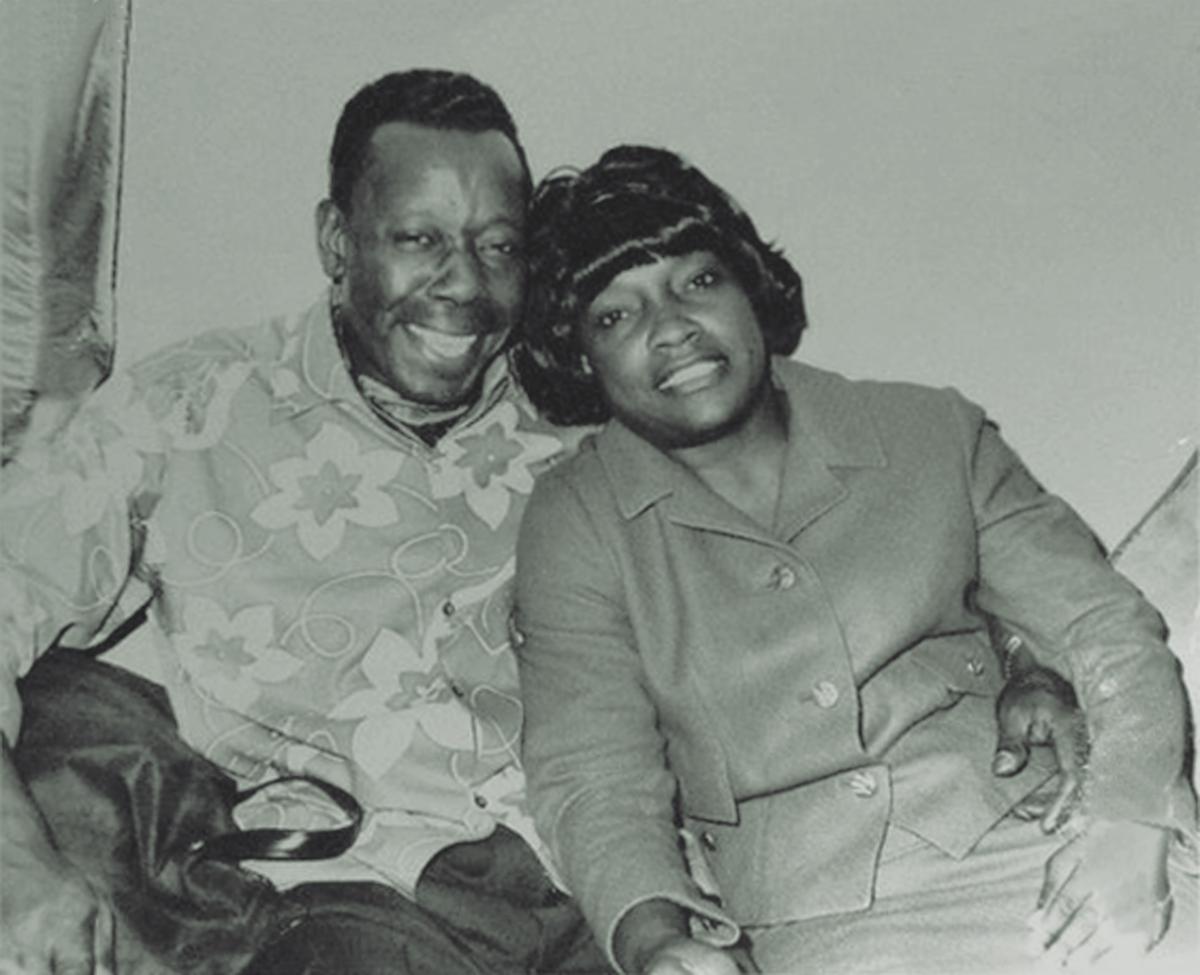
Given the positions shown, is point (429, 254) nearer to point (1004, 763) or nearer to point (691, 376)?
point (691, 376)

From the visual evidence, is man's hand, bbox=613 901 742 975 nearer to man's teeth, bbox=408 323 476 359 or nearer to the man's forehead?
man's teeth, bbox=408 323 476 359

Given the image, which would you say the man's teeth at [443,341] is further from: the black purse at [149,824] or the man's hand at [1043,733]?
the man's hand at [1043,733]

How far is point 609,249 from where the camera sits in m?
1.34

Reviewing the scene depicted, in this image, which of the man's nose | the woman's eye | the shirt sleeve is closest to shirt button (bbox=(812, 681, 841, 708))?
the woman's eye

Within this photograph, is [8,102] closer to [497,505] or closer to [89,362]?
[89,362]

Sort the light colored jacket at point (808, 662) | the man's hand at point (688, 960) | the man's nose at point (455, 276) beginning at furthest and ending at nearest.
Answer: the man's nose at point (455, 276), the light colored jacket at point (808, 662), the man's hand at point (688, 960)

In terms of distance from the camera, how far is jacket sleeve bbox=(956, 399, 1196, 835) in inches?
50.9

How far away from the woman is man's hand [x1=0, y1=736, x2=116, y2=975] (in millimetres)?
340

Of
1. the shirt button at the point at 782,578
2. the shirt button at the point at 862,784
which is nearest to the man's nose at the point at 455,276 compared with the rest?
the shirt button at the point at 782,578

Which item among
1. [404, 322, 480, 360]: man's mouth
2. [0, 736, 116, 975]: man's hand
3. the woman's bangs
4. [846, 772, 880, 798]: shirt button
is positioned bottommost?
[0, 736, 116, 975]: man's hand

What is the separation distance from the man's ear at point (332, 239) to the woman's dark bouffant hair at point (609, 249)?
0.16m

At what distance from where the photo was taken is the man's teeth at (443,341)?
1406mm

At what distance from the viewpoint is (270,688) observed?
1.35 meters

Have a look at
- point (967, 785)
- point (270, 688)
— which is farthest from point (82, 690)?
point (967, 785)
